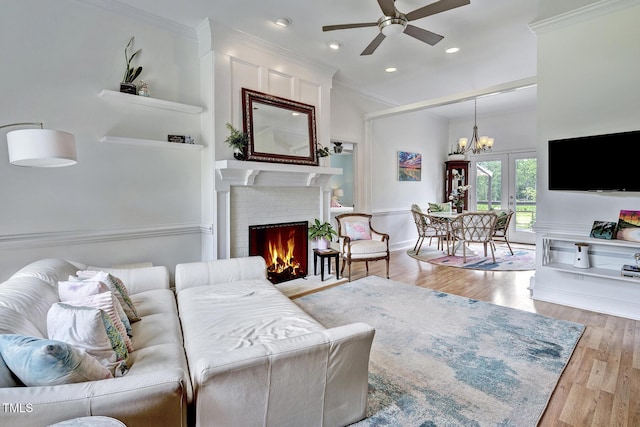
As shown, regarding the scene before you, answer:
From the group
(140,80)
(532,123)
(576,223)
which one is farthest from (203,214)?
(532,123)

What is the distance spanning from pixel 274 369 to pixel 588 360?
2.48 m

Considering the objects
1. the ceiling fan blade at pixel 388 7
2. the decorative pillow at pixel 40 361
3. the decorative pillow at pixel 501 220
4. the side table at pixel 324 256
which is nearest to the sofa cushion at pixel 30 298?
the decorative pillow at pixel 40 361

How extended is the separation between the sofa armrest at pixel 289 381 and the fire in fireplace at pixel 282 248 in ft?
8.52

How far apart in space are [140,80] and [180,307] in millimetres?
2388

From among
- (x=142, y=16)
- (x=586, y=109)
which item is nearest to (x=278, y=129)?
(x=142, y=16)

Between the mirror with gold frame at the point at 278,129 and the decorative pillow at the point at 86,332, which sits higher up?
the mirror with gold frame at the point at 278,129

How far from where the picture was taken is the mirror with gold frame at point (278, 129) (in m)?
3.83

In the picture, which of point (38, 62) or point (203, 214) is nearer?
Result: point (38, 62)

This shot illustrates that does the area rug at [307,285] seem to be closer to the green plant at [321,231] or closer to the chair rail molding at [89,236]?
the green plant at [321,231]

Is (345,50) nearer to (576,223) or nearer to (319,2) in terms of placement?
(319,2)

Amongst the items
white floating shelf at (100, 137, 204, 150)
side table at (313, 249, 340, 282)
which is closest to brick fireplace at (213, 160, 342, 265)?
side table at (313, 249, 340, 282)

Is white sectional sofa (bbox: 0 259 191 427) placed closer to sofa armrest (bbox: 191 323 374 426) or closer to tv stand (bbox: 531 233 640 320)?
sofa armrest (bbox: 191 323 374 426)

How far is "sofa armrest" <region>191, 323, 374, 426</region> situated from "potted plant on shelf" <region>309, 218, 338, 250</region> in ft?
9.21

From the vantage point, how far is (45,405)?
39.9 inches
